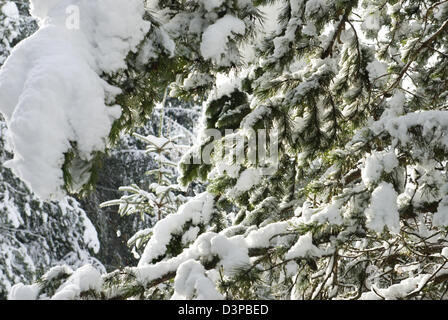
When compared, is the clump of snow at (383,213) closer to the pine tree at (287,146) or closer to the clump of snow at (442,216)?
the pine tree at (287,146)

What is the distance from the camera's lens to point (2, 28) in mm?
8305

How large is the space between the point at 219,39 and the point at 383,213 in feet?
3.42

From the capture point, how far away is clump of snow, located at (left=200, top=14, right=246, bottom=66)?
1901 millimetres

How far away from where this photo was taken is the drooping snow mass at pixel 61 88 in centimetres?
122

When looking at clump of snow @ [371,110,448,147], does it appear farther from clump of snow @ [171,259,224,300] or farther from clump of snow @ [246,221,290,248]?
clump of snow @ [171,259,224,300]

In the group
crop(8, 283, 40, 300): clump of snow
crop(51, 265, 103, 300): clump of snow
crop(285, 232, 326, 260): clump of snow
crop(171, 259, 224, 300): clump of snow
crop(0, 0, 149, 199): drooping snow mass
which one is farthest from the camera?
crop(285, 232, 326, 260): clump of snow

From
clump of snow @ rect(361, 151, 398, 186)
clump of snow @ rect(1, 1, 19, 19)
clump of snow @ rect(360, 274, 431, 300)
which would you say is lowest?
clump of snow @ rect(360, 274, 431, 300)

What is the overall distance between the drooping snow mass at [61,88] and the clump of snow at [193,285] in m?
0.57

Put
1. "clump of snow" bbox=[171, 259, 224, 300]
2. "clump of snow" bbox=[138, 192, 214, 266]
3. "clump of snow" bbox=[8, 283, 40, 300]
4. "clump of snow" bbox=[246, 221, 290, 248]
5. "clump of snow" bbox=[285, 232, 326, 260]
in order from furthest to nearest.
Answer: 1. "clump of snow" bbox=[138, 192, 214, 266]
2. "clump of snow" bbox=[246, 221, 290, 248]
3. "clump of snow" bbox=[285, 232, 326, 260]
4. "clump of snow" bbox=[8, 283, 40, 300]
5. "clump of snow" bbox=[171, 259, 224, 300]

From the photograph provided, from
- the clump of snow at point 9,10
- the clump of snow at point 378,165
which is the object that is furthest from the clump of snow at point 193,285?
the clump of snow at point 9,10

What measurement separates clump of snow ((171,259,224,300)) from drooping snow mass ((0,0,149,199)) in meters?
0.57

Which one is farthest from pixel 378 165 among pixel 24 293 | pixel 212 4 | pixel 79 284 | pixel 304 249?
pixel 24 293

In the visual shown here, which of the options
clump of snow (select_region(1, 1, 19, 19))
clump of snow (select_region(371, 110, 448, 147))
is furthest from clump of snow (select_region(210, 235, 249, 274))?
clump of snow (select_region(1, 1, 19, 19))

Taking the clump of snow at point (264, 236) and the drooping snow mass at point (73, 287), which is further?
the clump of snow at point (264, 236)
